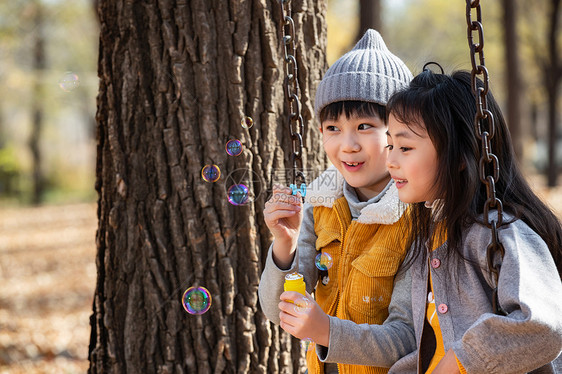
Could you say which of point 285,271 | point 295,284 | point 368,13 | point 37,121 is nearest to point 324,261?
point 285,271

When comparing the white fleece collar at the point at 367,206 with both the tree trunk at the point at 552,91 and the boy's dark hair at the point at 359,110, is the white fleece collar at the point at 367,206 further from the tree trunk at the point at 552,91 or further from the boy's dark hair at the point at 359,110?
the tree trunk at the point at 552,91

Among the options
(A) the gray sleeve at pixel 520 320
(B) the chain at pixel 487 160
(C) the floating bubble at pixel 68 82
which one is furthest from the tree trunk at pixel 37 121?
(A) the gray sleeve at pixel 520 320

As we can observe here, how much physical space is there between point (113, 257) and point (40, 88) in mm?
14509

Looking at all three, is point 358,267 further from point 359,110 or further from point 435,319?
point 359,110

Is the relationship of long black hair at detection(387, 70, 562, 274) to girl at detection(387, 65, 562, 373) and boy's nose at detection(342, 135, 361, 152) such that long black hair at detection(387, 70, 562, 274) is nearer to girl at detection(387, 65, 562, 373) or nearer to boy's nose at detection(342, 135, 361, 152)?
girl at detection(387, 65, 562, 373)

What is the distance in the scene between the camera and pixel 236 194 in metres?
2.49

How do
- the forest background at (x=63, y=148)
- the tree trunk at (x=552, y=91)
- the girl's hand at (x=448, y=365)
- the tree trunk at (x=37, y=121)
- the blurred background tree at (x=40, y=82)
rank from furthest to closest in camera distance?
the tree trunk at (x=37, y=121) → the blurred background tree at (x=40, y=82) → the tree trunk at (x=552, y=91) → the forest background at (x=63, y=148) → the girl's hand at (x=448, y=365)

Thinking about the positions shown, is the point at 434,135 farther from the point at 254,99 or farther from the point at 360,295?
the point at 254,99

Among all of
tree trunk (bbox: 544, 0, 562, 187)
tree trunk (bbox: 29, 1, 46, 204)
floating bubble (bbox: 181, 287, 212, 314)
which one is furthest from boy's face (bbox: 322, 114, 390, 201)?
tree trunk (bbox: 29, 1, 46, 204)

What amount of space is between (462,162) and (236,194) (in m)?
1.12

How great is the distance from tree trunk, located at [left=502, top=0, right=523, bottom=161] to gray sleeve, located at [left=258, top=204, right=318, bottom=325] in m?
9.45

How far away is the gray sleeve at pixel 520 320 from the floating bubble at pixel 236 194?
123 cm

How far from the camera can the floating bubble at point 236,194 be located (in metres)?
2.49

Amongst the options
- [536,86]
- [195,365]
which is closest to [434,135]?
[195,365]
